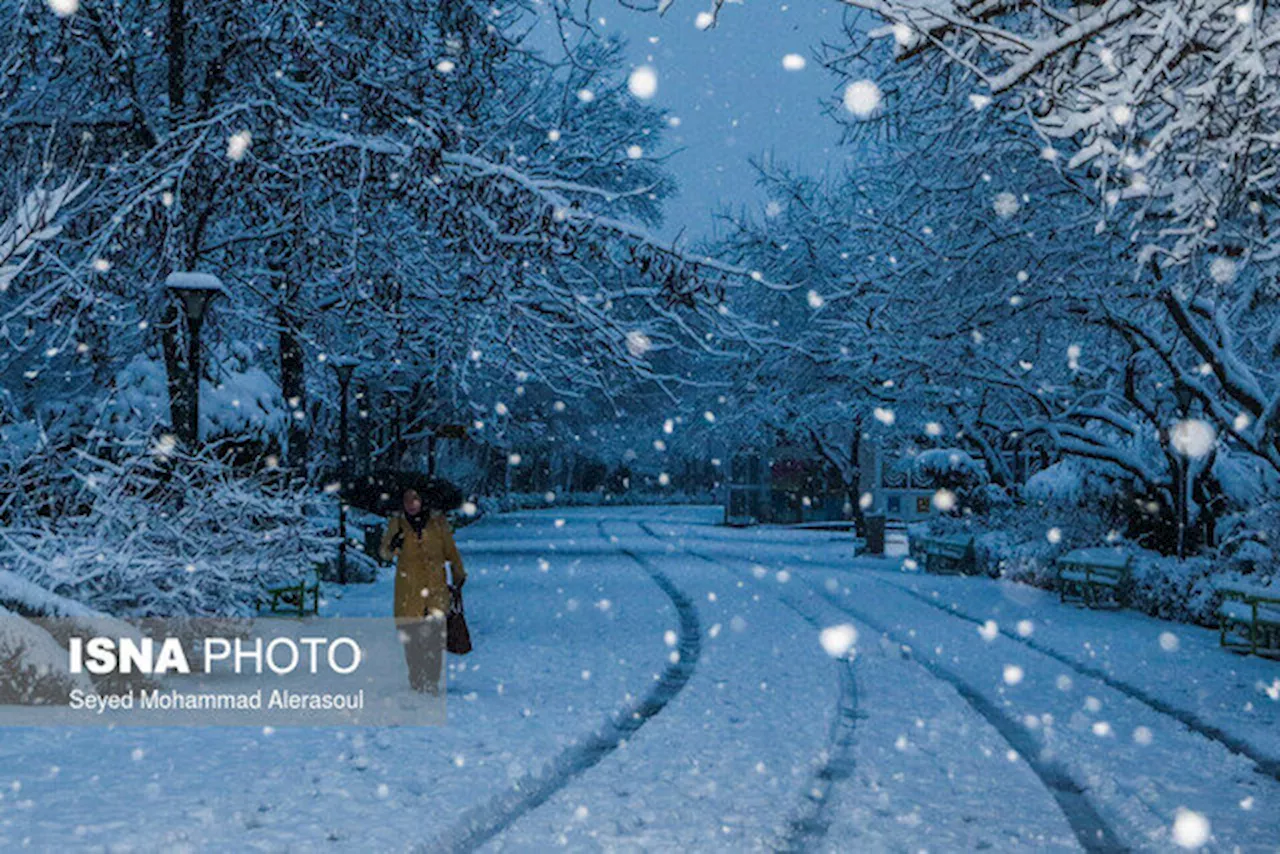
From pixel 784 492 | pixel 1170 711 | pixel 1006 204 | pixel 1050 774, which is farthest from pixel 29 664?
pixel 784 492

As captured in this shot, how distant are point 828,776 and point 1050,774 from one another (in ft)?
4.51

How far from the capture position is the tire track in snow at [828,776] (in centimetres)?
611

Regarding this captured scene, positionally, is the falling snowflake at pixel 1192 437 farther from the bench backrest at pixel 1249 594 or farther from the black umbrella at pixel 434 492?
the black umbrella at pixel 434 492

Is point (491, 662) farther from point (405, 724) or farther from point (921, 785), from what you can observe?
point (921, 785)

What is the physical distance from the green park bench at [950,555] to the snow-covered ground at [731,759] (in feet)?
38.7

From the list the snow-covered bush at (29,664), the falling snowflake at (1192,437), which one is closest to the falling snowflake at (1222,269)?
the falling snowflake at (1192,437)

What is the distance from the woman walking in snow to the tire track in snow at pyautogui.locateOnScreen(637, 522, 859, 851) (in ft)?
10.5

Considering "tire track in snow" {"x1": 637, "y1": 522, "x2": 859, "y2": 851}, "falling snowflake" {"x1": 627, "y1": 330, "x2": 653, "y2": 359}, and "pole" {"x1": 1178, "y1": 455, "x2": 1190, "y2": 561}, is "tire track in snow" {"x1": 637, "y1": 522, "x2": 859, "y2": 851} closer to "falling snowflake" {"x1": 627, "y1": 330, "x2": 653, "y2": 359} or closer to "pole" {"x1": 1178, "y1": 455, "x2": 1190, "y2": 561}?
"falling snowflake" {"x1": 627, "y1": 330, "x2": 653, "y2": 359}

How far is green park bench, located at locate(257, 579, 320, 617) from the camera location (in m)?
13.9

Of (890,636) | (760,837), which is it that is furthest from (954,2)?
(890,636)

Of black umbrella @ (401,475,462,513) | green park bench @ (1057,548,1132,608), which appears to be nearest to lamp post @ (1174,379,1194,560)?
green park bench @ (1057,548,1132,608)

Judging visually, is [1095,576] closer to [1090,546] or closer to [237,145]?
[1090,546]

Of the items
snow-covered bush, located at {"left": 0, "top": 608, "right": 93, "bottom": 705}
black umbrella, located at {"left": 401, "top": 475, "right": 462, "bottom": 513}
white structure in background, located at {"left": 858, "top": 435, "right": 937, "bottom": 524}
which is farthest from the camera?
white structure in background, located at {"left": 858, "top": 435, "right": 937, "bottom": 524}

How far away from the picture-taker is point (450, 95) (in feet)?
50.6
